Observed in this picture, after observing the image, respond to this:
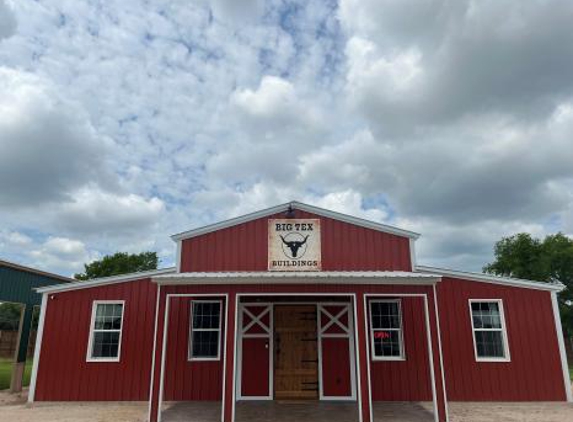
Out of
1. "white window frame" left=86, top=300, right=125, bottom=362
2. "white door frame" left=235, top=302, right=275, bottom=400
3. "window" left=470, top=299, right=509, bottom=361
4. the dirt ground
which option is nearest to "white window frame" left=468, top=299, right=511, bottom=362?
"window" left=470, top=299, right=509, bottom=361

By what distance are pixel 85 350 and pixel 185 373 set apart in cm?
264

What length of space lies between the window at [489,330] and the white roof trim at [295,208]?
2410 millimetres

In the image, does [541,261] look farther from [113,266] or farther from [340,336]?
[113,266]

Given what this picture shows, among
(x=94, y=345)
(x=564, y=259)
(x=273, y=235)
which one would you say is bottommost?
(x=94, y=345)

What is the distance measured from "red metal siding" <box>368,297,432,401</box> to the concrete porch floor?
30cm

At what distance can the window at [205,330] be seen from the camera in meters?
9.81

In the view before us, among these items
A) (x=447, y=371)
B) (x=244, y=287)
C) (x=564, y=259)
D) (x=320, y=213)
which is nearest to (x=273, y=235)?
(x=320, y=213)

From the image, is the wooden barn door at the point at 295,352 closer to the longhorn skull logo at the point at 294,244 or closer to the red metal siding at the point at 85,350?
the longhorn skull logo at the point at 294,244

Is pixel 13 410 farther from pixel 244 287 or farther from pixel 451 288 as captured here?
pixel 451 288

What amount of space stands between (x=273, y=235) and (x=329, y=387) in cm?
398

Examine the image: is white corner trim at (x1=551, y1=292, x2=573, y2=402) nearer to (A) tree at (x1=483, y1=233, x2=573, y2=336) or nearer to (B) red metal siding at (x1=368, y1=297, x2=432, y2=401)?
(B) red metal siding at (x1=368, y1=297, x2=432, y2=401)

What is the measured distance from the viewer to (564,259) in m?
34.9

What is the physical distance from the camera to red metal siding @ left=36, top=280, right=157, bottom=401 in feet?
31.6

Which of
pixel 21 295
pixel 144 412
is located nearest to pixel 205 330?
pixel 144 412
